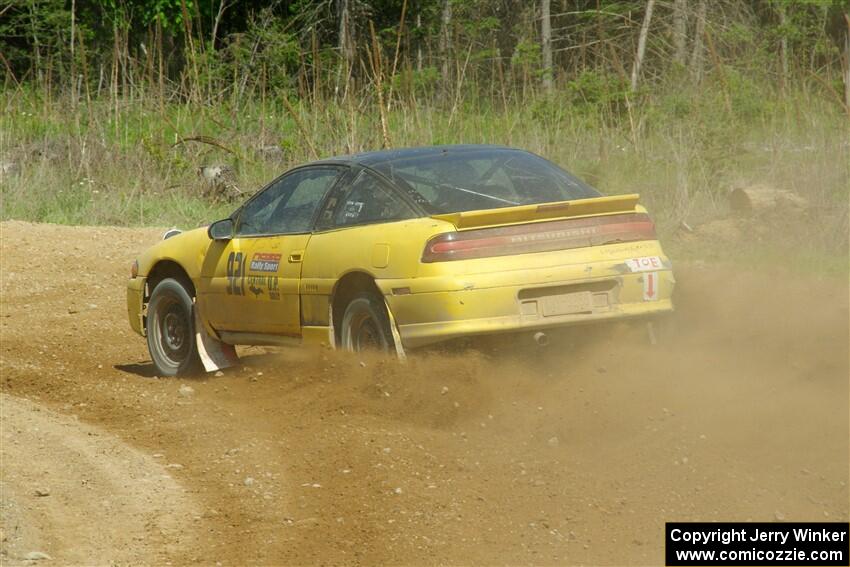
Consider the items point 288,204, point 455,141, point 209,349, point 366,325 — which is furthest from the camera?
point 455,141

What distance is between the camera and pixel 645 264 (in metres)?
7.67

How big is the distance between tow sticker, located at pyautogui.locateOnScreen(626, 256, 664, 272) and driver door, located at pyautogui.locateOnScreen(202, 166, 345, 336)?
2.10m

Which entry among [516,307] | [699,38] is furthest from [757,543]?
[699,38]

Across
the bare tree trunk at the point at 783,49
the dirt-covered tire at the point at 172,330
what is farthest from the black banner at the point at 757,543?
the bare tree trunk at the point at 783,49

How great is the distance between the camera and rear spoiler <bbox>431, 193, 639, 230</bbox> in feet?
24.4

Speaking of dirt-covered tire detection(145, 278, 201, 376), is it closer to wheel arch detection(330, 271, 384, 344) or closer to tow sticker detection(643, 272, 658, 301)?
wheel arch detection(330, 271, 384, 344)

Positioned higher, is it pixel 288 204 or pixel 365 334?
pixel 288 204

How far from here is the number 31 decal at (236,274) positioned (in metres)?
9.05

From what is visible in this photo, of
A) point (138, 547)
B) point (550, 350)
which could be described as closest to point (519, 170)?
point (550, 350)

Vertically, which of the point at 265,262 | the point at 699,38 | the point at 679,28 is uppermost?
the point at 679,28

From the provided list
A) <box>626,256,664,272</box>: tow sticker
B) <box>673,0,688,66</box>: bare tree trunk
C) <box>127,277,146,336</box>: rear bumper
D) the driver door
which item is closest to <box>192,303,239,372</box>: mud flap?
the driver door

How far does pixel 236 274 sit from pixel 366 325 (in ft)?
4.99

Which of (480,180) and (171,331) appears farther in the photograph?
(171,331)

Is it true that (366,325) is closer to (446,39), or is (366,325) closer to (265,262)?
(265,262)
